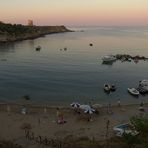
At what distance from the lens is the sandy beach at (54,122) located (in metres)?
32.5

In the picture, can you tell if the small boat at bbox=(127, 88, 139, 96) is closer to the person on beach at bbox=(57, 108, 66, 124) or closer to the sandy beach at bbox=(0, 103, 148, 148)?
the sandy beach at bbox=(0, 103, 148, 148)

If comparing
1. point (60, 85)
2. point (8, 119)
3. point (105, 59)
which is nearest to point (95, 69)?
point (105, 59)

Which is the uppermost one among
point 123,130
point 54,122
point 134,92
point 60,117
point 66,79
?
point 123,130

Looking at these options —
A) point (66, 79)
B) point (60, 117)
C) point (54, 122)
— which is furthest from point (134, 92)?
point (54, 122)

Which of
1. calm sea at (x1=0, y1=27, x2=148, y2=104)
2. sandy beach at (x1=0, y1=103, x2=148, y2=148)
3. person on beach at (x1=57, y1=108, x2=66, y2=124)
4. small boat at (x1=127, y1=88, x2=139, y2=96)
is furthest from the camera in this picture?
small boat at (x1=127, y1=88, x2=139, y2=96)

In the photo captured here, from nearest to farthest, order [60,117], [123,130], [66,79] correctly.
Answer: [123,130] < [60,117] < [66,79]

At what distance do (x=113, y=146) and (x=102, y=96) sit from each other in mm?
25216

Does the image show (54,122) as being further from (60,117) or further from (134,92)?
(134,92)

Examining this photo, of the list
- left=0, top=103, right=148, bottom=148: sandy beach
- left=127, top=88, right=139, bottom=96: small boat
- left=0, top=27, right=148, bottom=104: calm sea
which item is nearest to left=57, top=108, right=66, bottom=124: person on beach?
left=0, top=103, right=148, bottom=148: sandy beach

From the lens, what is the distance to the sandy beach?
32.5m

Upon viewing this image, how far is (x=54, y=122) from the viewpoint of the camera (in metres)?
36.9

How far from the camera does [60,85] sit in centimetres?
5956

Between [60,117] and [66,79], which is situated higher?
[60,117]

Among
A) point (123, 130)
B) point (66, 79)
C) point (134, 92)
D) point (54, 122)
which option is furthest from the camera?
point (66, 79)
